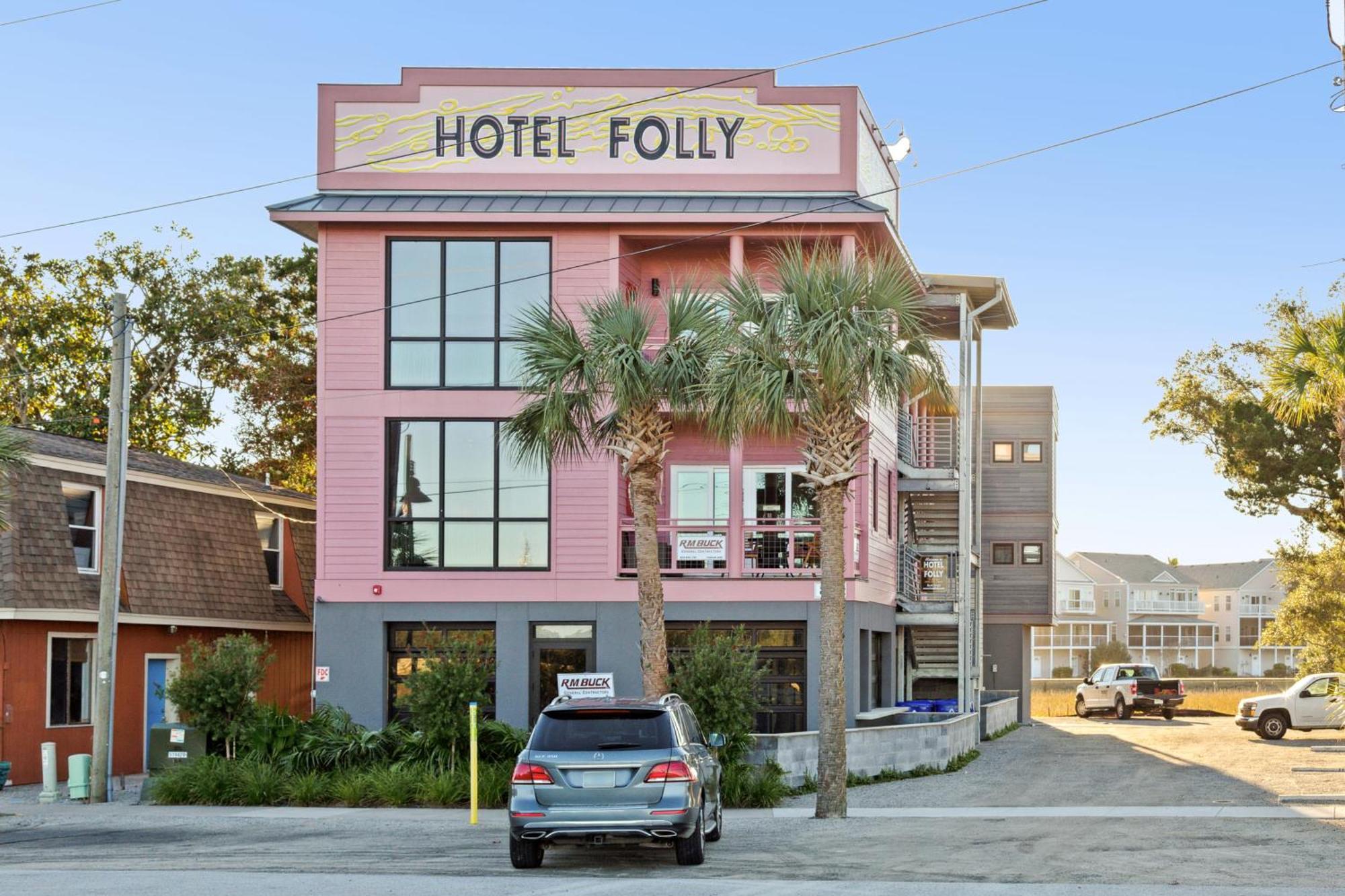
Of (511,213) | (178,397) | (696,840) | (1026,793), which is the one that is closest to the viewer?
(696,840)

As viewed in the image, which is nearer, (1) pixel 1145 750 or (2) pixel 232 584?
(2) pixel 232 584

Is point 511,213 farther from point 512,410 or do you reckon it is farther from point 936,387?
point 936,387

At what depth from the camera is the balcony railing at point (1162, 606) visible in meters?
107

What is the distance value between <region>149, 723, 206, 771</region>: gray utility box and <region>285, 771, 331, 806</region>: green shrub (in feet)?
7.27

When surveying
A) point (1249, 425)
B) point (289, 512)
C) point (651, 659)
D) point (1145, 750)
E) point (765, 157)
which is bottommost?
point (1145, 750)

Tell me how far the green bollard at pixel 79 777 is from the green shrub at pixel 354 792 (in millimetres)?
3865

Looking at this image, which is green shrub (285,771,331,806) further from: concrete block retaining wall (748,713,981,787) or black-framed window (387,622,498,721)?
concrete block retaining wall (748,713,981,787)

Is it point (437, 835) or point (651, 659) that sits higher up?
point (651, 659)

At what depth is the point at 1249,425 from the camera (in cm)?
4509

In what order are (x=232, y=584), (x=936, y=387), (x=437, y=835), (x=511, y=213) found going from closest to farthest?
(x=437, y=835), (x=936, y=387), (x=511, y=213), (x=232, y=584)

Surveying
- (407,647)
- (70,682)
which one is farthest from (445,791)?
(70,682)

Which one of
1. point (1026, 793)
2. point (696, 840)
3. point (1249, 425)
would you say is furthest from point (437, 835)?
point (1249, 425)

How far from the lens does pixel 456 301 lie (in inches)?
1141

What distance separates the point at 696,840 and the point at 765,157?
15.8 meters
